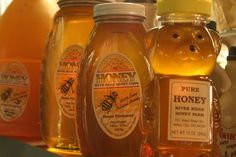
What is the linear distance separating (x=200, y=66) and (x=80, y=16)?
0.20 metres

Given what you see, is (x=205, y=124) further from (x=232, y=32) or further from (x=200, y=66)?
(x=232, y=32)

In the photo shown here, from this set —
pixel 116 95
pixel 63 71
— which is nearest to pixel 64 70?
pixel 63 71

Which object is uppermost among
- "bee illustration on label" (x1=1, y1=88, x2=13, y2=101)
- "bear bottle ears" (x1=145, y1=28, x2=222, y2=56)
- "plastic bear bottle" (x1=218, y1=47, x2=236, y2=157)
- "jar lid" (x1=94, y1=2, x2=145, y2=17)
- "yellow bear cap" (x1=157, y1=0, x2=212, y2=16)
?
"jar lid" (x1=94, y1=2, x2=145, y2=17)

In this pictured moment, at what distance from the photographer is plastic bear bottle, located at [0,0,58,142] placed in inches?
26.9

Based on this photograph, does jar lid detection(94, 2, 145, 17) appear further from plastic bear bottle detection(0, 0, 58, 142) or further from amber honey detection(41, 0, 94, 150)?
plastic bear bottle detection(0, 0, 58, 142)

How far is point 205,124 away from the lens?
460mm

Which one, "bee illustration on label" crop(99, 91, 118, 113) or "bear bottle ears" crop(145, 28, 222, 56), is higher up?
"bear bottle ears" crop(145, 28, 222, 56)

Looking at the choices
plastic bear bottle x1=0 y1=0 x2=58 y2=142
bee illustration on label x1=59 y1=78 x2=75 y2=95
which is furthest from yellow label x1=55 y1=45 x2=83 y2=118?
plastic bear bottle x1=0 y1=0 x2=58 y2=142

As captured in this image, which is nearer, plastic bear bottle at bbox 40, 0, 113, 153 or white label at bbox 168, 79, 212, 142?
white label at bbox 168, 79, 212, 142

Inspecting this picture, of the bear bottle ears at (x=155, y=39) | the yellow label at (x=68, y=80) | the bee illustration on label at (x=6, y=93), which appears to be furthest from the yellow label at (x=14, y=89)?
the bear bottle ears at (x=155, y=39)

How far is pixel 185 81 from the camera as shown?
46cm

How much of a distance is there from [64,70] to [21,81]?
0.36 feet

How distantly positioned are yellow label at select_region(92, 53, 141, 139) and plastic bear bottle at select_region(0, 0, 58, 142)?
7.3 inches

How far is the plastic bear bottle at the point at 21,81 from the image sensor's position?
684 millimetres
